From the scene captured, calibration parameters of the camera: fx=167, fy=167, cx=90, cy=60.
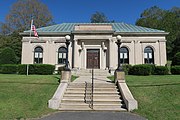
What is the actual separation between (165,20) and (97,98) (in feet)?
143

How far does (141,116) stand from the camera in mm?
6539

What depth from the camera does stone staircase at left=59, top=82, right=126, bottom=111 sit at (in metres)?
7.68

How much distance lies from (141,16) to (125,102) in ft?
158

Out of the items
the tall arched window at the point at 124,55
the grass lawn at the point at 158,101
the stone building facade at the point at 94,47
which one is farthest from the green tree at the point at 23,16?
the grass lawn at the point at 158,101

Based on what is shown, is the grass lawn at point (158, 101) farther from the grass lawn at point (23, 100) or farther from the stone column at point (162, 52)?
the stone column at point (162, 52)

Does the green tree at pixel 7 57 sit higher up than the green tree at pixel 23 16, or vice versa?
the green tree at pixel 23 16

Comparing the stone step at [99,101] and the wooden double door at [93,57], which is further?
the wooden double door at [93,57]

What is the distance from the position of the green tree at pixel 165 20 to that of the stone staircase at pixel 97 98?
123ft

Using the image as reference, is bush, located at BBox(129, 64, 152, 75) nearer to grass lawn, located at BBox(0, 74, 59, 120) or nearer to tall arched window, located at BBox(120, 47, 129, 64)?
tall arched window, located at BBox(120, 47, 129, 64)

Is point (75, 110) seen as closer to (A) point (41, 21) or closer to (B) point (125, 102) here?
(B) point (125, 102)

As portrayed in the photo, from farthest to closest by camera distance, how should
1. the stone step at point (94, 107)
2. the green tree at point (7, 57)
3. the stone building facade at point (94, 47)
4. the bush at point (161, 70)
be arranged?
the stone building facade at point (94, 47) < the green tree at point (7, 57) < the bush at point (161, 70) < the stone step at point (94, 107)

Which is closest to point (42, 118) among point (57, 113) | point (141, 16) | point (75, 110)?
point (57, 113)

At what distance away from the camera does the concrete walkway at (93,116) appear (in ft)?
20.5

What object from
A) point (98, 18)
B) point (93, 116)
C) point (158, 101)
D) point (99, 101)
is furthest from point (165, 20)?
point (93, 116)
